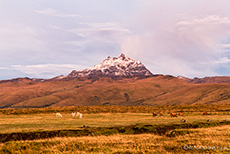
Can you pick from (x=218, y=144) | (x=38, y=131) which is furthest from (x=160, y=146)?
(x=38, y=131)

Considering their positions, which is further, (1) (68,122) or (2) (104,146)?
(1) (68,122)

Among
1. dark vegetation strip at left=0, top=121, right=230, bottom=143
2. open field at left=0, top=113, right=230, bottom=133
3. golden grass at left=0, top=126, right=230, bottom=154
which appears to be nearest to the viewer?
golden grass at left=0, top=126, right=230, bottom=154

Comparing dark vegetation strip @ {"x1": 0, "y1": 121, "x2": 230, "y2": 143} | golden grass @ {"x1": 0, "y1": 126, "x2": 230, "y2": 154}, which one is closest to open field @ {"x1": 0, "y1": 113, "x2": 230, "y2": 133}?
dark vegetation strip @ {"x1": 0, "y1": 121, "x2": 230, "y2": 143}

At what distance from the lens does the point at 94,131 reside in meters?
Answer: 34.6

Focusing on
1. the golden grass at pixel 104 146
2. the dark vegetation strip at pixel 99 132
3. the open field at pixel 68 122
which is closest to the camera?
the golden grass at pixel 104 146

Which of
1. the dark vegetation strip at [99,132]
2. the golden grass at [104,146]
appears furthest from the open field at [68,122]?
the golden grass at [104,146]

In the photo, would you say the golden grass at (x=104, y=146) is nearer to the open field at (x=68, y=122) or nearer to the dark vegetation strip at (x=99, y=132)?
the dark vegetation strip at (x=99, y=132)

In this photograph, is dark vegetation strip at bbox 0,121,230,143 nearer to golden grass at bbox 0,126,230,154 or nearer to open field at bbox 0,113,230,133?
open field at bbox 0,113,230,133

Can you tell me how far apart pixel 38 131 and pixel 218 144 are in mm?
21840

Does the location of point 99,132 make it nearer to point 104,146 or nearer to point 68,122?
point 104,146

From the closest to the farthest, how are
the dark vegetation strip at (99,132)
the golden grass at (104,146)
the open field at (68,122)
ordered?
the golden grass at (104,146) < the dark vegetation strip at (99,132) < the open field at (68,122)

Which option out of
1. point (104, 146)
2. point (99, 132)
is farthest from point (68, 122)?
point (104, 146)

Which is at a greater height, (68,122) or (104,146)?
(104,146)

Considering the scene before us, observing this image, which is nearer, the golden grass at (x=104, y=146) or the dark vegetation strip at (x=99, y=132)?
the golden grass at (x=104, y=146)
